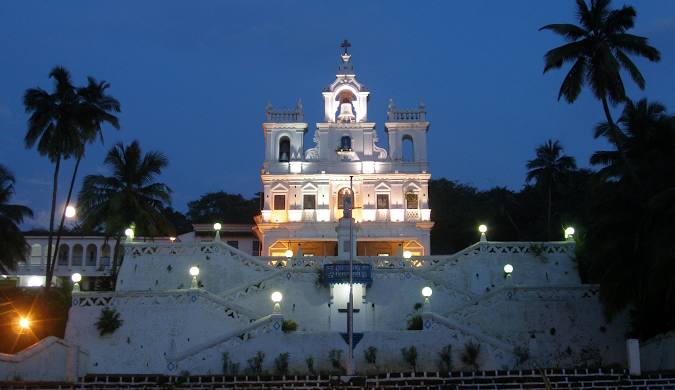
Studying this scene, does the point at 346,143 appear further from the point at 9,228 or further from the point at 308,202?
the point at 9,228

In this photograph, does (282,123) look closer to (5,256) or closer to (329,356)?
(5,256)

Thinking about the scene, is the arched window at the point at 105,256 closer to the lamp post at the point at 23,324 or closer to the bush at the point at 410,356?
the lamp post at the point at 23,324

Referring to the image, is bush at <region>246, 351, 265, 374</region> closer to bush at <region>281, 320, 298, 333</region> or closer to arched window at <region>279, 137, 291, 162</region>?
bush at <region>281, 320, 298, 333</region>

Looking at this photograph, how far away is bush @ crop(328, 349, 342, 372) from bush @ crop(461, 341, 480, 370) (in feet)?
15.0

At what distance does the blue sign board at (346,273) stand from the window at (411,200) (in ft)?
53.1

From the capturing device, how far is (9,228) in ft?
113

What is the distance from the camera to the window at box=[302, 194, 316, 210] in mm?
48125

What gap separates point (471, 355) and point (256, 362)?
26.1 ft

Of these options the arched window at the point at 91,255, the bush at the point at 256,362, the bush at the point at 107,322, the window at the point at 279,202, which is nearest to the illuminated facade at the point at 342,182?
the window at the point at 279,202

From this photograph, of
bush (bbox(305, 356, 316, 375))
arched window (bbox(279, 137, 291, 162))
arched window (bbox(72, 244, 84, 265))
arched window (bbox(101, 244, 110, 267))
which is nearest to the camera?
bush (bbox(305, 356, 316, 375))

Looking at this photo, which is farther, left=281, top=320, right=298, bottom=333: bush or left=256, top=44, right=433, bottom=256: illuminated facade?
left=256, top=44, right=433, bottom=256: illuminated facade

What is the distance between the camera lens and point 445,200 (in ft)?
208

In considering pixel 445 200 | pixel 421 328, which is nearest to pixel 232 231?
pixel 445 200

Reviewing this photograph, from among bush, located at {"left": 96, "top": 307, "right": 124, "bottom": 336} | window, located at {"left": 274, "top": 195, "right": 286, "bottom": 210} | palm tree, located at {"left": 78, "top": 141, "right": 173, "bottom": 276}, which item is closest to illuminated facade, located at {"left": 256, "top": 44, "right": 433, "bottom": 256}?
window, located at {"left": 274, "top": 195, "right": 286, "bottom": 210}
